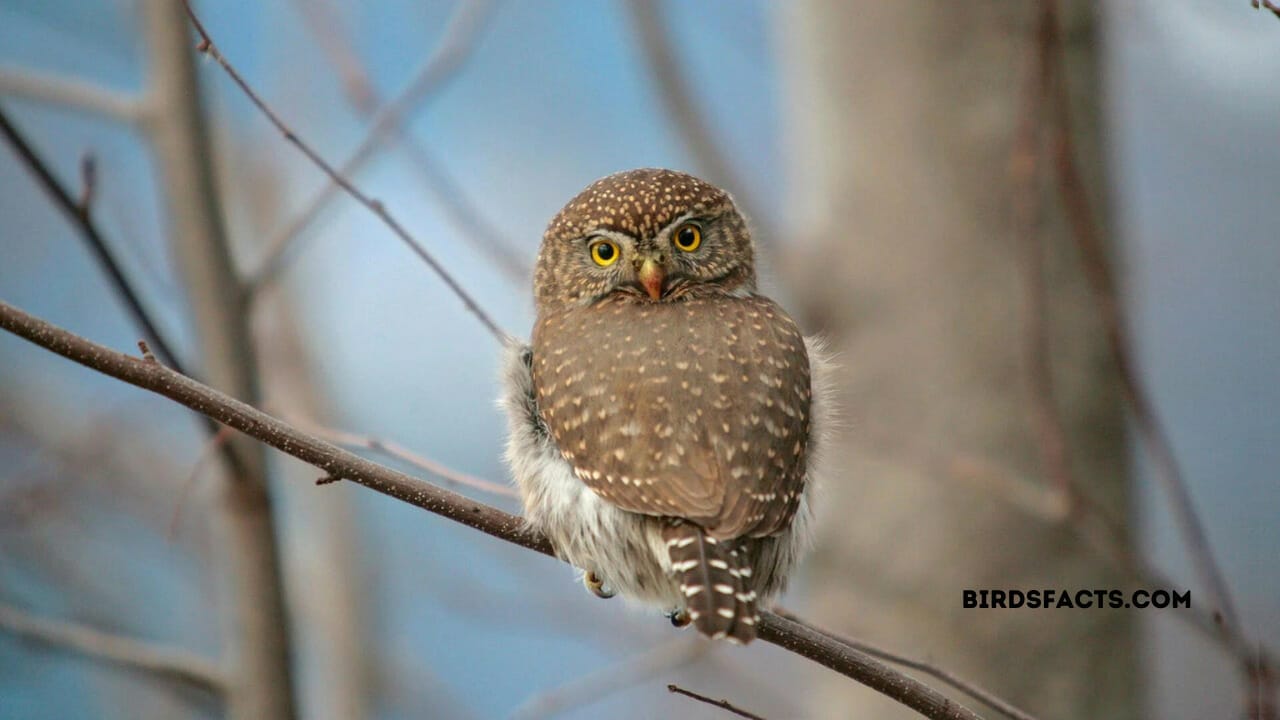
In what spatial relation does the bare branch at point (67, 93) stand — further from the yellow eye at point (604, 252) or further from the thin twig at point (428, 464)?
the yellow eye at point (604, 252)

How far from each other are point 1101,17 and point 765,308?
2.40 metres

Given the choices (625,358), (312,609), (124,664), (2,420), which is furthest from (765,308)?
(2,420)

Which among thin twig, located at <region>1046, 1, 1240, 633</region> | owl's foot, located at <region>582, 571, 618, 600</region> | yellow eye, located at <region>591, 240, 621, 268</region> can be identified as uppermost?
yellow eye, located at <region>591, 240, 621, 268</region>

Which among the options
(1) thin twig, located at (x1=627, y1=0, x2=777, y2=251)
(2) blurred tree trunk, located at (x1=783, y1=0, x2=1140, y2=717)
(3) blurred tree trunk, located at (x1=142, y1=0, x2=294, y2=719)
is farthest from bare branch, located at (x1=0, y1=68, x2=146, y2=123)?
(2) blurred tree trunk, located at (x1=783, y1=0, x2=1140, y2=717)

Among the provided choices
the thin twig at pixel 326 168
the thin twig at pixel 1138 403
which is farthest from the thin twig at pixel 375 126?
the thin twig at pixel 1138 403

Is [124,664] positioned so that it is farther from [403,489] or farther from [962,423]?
[962,423]

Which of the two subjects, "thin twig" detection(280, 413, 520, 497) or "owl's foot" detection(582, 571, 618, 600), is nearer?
"thin twig" detection(280, 413, 520, 497)

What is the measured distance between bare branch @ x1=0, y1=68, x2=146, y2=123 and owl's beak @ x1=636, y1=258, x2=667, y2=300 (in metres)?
1.20

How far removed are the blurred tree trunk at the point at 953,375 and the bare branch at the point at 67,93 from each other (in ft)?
7.93

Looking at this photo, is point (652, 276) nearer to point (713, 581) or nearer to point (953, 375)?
point (713, 581)

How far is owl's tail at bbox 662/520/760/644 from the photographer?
2281mm

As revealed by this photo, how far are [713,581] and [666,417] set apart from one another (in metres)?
0.35

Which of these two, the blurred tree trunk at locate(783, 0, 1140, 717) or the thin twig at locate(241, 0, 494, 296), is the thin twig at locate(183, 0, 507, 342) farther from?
the blurred tree trunk at locate(783, 0, 1140, 717)

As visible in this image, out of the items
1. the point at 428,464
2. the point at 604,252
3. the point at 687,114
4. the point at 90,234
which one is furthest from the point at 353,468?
the point at 687,114
